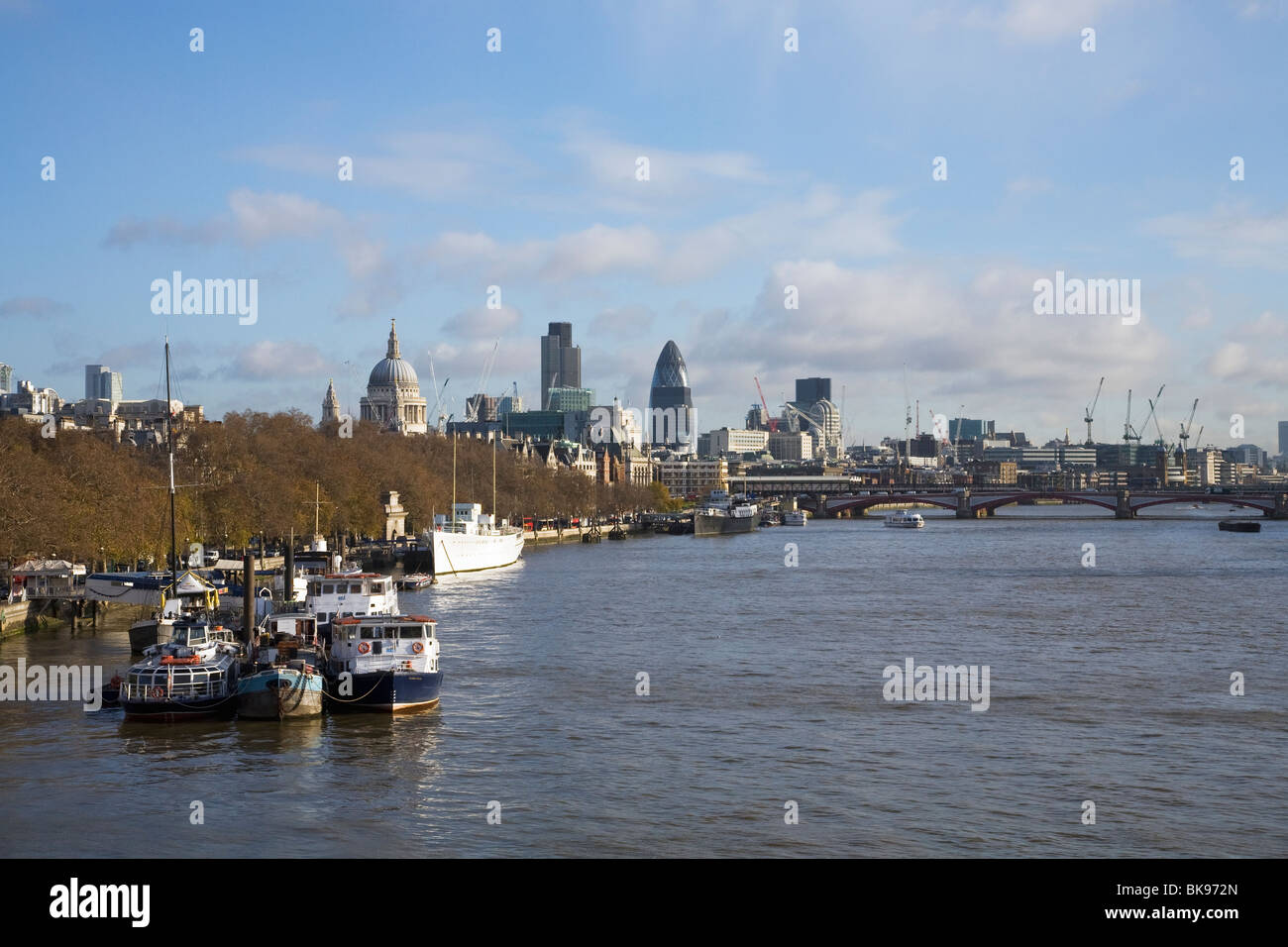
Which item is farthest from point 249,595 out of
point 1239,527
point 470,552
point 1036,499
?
point 1036,499

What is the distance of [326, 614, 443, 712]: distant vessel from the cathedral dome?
550 feet

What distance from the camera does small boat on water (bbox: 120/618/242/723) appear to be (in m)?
27.3

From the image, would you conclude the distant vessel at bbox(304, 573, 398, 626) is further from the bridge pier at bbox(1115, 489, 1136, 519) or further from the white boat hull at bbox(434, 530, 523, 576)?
the bridge pier at bbox(1115, 489, 1136, 519)

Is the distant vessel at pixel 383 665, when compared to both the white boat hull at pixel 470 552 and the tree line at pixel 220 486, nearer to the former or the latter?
the tree line at pixel 220 486

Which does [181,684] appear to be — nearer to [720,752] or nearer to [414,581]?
[720,752]

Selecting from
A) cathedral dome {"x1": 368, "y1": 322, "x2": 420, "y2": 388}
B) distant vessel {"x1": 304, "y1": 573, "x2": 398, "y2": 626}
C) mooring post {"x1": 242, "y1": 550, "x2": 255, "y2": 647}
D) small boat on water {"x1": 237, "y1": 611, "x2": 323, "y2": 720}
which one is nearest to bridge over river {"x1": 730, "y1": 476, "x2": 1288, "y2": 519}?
cathedral dome {"x1": 368, "y1": 322, "x2": 420, "y2": 388}

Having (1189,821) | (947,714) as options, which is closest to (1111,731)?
(947,714)

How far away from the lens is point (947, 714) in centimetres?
2755

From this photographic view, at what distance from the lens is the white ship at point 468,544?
70.9m

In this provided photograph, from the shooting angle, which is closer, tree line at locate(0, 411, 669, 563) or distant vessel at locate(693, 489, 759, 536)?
tree line at locate(0, 411, 669, 563)

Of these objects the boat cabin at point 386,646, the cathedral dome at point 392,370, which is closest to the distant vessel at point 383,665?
the boat cabin at point 386,646
